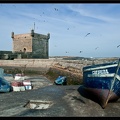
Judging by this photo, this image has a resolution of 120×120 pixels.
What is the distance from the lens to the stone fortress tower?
1503 inches

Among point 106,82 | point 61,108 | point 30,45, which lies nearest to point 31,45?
point 30,45

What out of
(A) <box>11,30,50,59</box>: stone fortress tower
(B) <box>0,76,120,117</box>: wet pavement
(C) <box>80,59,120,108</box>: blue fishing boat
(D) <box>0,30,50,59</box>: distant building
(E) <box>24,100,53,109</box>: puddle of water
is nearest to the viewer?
(B) <box>0,76,120,117</box>: wet pavement

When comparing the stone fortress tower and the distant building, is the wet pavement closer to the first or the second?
the distant building

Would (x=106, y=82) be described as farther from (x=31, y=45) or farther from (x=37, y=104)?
(x=31, y=45)

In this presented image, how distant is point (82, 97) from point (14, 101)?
3385mm

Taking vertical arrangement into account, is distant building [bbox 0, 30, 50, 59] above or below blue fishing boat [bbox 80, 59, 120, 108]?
above

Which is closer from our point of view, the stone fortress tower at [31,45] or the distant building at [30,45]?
the distant building at [30,45]

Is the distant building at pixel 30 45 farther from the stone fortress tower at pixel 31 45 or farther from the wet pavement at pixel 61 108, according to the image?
the wet pavement at pixel 61 108

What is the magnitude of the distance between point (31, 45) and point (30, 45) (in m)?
0.27

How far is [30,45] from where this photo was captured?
38.3 metres

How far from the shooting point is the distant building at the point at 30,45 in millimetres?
37694

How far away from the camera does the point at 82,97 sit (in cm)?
995

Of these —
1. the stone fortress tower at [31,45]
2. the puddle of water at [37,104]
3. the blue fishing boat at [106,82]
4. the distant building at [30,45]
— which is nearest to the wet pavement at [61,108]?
the puddle of water at [37,104]

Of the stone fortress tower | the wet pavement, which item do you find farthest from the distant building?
the wet pavement
